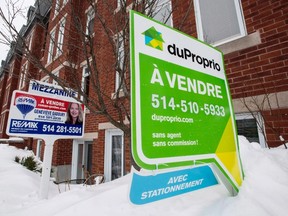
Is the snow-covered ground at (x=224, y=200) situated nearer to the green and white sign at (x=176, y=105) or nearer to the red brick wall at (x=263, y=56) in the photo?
the green and white sign at (x=176, y=105)

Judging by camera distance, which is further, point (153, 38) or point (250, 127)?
point (250, 127)

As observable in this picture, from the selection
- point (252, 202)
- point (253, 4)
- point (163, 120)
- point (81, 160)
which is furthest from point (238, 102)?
point (81, 160)

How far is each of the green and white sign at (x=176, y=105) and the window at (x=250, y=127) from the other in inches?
72.7

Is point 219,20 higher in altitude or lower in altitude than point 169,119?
higher

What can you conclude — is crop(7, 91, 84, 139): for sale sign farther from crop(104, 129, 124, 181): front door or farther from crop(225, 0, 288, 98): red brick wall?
crop(225, 0, 288, 98): red brick wall

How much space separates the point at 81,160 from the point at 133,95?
8.19 metres

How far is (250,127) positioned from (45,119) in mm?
3855

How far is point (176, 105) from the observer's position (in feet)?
4.14

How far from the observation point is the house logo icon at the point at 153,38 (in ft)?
4.06

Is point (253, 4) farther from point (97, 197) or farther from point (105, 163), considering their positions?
point (105, 163)

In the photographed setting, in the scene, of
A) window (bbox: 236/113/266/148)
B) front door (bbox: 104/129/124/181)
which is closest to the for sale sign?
front door (bbox: 104/129/124/181)

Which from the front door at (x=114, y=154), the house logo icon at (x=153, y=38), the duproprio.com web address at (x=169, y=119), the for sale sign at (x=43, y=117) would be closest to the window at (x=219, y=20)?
the house logo icon at (x=153, y=38)

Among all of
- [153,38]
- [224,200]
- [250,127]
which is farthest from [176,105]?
[250,127]

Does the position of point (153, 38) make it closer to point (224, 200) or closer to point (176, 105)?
point (176, 105)
